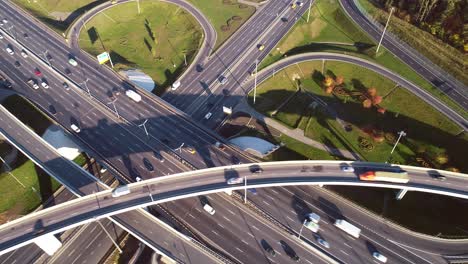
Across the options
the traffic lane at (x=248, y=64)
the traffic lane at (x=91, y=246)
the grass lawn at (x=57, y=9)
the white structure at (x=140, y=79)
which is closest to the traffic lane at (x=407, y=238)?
the traffic lane at (x=248, y=64)

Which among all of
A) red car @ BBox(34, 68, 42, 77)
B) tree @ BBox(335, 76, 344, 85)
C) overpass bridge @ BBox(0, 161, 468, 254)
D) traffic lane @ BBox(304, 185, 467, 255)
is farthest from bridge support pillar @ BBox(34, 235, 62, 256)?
tree @ BBox(335, 76, 344, 85)

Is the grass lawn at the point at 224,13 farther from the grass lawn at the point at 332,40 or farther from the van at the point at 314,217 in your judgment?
the van at the point at 314,217

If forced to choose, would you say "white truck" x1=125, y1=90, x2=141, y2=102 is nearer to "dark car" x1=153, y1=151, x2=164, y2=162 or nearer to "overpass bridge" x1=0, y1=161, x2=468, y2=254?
"dark car" x1=153, y1=151, x2=164, y2=162

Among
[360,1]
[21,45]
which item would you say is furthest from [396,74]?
[21,45]

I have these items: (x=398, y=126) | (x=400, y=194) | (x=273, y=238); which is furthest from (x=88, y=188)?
(x=398, y=126)

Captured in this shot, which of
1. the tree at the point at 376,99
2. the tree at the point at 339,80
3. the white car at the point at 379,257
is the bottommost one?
the white car at the point at 379,257
